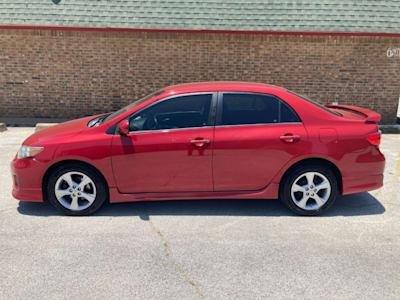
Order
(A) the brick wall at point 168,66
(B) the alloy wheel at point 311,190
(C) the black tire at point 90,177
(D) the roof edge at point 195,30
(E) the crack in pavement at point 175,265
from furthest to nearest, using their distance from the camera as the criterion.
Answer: (A) the brick wall at point 168,66, (D) the roof edge at point 195,30, (B) the alloy wheel at point 311,190, (C) the black tire at point 90,177, (E) the crack in pavement at point 175,265

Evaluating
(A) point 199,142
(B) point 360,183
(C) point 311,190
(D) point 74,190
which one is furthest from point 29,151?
(B) point 360,183

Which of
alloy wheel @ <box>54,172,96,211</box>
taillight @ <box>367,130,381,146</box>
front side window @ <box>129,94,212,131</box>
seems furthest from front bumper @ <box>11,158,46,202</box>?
taillight @ <box>367,130,381,146</box>

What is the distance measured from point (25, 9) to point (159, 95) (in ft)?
24.5

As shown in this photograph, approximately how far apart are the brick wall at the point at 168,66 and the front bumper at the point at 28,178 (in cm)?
641

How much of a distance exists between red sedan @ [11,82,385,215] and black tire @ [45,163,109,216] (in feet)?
0.04

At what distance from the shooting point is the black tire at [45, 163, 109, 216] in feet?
16.4

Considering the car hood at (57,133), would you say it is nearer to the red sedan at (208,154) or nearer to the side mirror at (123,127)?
the red sedan at (208,154)

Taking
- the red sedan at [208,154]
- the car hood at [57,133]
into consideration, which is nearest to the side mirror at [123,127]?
the red sedan at [208,154]

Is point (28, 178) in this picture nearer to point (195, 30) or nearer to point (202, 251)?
point (202, 251)

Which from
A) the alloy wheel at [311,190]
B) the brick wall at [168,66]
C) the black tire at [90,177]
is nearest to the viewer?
the black tire at [90,177]

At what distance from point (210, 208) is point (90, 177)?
1472 millimetres

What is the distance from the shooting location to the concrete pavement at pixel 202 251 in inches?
141

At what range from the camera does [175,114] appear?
5102 mm

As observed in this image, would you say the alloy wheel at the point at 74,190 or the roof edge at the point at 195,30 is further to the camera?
the roof edge at the point at 195,30
